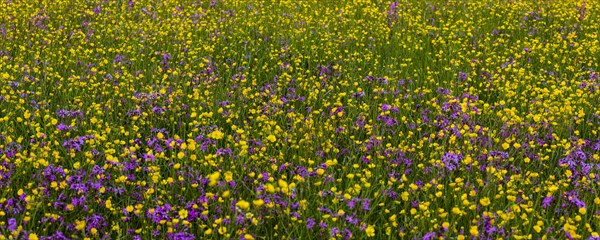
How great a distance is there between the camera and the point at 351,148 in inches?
182

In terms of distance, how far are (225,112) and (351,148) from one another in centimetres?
119

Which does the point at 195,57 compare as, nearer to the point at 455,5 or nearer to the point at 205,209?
the point at 205,209

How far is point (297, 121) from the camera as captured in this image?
473cm

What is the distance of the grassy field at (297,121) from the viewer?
3529mm

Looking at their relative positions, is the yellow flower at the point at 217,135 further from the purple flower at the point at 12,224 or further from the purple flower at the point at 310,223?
the purple flower at the point at 12,224

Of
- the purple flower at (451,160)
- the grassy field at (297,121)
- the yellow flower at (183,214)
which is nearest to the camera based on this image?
the yellow flower at (183,214)

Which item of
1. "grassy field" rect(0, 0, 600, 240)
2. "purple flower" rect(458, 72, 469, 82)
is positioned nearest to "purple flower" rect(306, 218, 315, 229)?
"grassy field" rect(0, 0, 600, 240)

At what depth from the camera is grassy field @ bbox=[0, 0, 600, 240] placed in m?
3.53

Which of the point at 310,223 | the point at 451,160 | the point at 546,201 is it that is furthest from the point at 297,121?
the point at 546,201

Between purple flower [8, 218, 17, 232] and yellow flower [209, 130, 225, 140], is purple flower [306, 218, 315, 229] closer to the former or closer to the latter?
yellow flower [209, 130, 225, 140]

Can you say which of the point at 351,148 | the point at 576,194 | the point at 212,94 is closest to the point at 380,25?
the point at 212,94

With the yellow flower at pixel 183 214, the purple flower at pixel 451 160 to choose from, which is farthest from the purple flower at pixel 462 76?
the yellow flower at pixel 183 214

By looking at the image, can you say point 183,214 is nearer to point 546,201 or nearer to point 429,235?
point 429,235

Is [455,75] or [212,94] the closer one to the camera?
[212,94]
